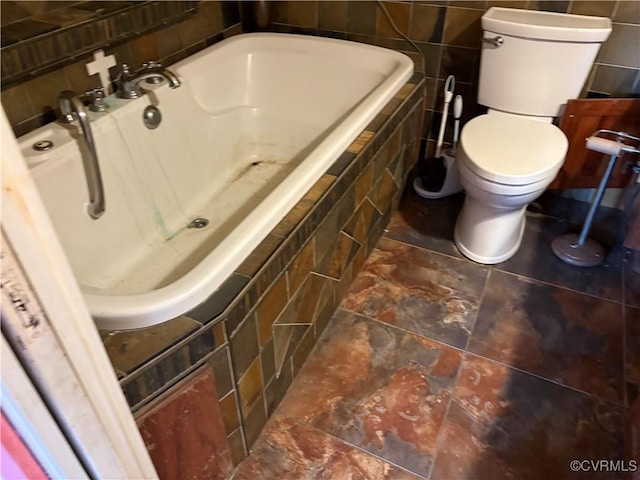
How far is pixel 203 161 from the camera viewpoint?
6.49ft

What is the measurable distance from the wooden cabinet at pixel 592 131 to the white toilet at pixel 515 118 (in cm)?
7

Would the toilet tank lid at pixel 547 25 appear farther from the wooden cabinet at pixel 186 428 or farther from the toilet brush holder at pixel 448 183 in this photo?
the wooden cabinet at pixel 186 428

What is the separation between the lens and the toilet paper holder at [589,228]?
5.82 feet

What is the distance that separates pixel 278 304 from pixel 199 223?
2.25ft

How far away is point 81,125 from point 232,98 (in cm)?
85

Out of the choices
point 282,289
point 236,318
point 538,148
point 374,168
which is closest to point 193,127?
point 374,168

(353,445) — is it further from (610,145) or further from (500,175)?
(610,145)

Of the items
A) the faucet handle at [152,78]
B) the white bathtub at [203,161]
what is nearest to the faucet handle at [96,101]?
the white bathtub at [203,161]

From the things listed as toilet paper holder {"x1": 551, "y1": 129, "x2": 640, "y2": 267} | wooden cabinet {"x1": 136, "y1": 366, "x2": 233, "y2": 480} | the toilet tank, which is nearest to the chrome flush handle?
the toilet tank

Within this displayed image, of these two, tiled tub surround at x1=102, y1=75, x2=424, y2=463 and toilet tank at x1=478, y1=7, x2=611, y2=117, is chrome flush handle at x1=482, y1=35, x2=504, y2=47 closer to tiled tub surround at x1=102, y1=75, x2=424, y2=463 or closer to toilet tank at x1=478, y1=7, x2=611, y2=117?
toilet tank at x1=478, y1=7, x2=611, y2=117

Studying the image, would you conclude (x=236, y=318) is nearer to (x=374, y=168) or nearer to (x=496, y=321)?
(x=374, y=168)

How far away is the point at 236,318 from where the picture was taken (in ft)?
3.57

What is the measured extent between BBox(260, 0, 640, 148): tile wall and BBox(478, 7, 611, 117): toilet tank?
0.07 m

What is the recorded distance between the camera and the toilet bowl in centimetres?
169
